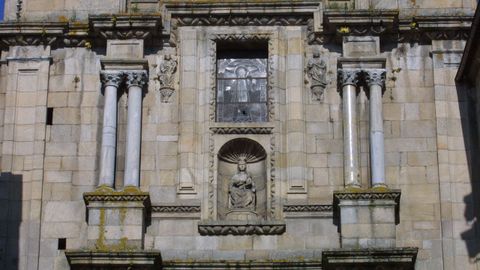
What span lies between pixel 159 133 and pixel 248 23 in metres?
2.66

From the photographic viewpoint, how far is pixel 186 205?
2367 centimetres

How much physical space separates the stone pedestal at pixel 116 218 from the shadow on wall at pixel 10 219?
51.3 inches

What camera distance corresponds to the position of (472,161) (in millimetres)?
23859

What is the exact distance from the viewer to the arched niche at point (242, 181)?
23.8 meters

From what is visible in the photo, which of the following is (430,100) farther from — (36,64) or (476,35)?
(36,64)

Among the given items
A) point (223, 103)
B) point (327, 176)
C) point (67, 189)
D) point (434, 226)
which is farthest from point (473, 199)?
point (67, 189)

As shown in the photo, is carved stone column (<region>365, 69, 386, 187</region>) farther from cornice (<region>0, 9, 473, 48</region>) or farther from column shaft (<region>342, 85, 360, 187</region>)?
cornice (<region>0, 9, 473, 48</region>)

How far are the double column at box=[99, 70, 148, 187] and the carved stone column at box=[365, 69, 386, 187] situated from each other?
4002 mm

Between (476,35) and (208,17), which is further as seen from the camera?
(208,17)

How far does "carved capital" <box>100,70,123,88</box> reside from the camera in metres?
24.3

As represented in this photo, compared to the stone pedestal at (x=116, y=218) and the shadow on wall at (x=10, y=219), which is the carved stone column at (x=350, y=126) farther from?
the shadow on wall at (x=10, y=219)

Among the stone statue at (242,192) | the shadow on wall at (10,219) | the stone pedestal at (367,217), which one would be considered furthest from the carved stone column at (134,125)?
the stone pedestal at (367,217)

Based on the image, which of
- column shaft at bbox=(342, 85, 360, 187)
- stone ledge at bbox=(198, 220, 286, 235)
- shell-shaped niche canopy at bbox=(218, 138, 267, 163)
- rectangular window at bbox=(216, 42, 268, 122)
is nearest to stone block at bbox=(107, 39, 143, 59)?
rectangular window at bbox=(216, 42, 268, 122)

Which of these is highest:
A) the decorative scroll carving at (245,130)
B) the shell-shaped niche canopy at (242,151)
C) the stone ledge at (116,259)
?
the decorative scroll carving at (245,130)
